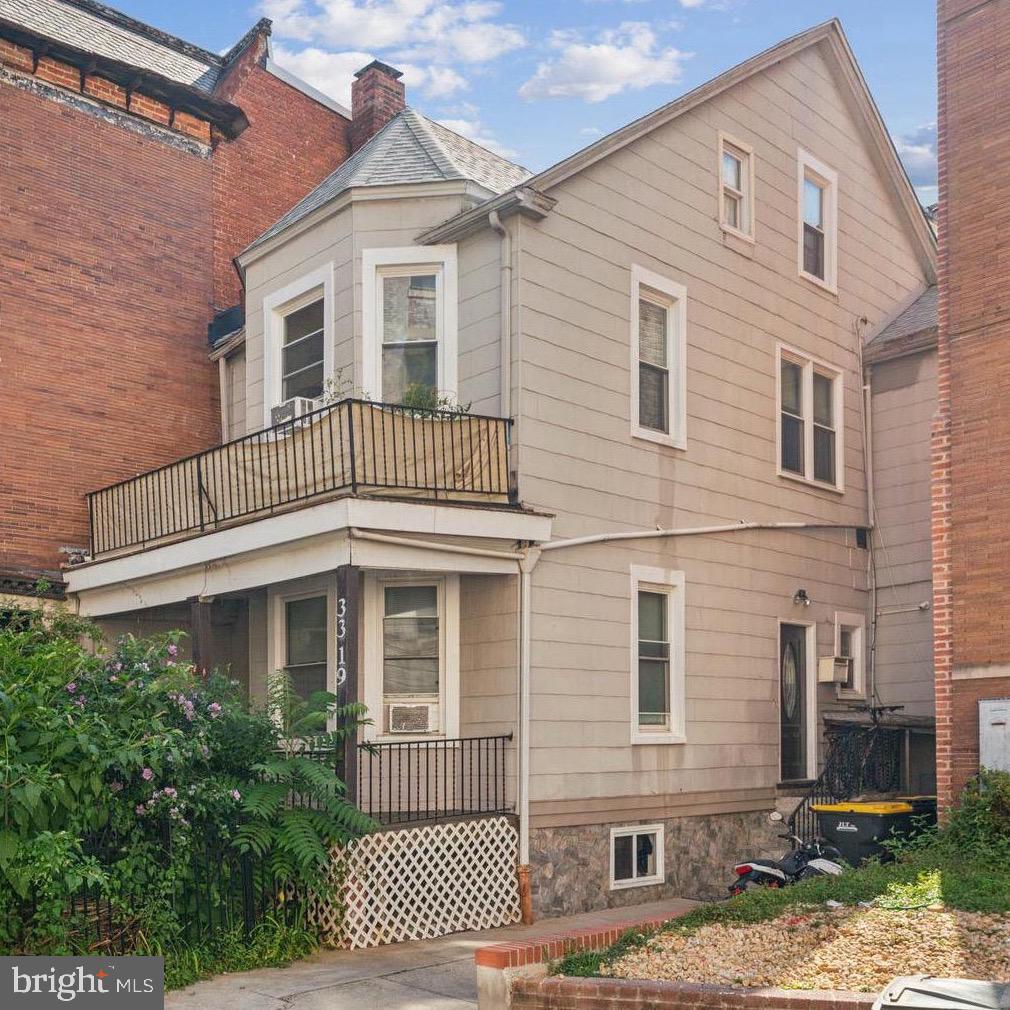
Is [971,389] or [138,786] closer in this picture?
[138,786]

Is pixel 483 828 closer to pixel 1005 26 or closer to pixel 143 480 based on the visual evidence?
pixel 143 480

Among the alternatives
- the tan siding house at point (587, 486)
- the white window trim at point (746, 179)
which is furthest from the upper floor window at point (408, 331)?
the white window trim at point (746, 179)

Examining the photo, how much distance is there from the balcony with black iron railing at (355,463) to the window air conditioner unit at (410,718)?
2.25 metres

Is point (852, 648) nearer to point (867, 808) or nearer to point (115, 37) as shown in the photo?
point (867, 808)

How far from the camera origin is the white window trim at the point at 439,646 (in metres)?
13.9

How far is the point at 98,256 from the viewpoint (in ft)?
59.6

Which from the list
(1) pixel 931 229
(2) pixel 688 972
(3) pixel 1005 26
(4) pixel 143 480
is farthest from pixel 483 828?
(1) pixel 931 229

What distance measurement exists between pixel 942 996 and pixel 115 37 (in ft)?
60.6

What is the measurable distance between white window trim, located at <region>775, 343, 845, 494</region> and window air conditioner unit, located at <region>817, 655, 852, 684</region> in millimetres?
2293

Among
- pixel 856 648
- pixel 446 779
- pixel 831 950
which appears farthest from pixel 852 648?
pixel 831 950

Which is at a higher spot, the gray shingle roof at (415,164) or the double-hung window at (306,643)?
the gray shingle roof at (415,164)

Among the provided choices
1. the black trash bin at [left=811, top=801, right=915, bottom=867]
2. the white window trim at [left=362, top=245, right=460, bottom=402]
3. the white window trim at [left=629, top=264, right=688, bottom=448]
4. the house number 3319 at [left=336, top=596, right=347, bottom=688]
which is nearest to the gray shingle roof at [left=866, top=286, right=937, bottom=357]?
the white window trim at [left=629, top=264, right=688, bottom=448]

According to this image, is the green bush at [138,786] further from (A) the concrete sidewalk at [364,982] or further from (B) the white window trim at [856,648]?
(B) the white window trim at [856,648]

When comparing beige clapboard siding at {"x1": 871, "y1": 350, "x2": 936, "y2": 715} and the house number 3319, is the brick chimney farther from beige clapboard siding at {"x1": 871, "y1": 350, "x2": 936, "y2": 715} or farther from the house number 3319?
the house number 3319
